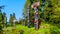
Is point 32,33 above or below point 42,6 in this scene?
below

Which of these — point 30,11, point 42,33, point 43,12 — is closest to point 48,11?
point 43,12

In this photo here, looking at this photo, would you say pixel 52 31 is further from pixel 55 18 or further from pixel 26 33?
pixel 26 33

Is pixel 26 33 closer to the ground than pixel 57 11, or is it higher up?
closer to the ground

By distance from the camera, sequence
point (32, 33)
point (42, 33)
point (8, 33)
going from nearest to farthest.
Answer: point (42, 33)
point (32, 33)
point (8, 33)

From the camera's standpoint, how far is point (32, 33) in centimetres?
2706

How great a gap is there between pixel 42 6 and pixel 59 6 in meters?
14.7

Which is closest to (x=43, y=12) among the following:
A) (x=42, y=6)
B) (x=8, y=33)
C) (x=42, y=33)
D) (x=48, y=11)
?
(x=42, y=6)

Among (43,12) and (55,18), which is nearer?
(55,18)

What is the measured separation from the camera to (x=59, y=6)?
27.1m

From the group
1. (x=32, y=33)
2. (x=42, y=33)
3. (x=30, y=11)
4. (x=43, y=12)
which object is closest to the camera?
(x=42, y=33)

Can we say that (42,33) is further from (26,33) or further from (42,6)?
(42,6)

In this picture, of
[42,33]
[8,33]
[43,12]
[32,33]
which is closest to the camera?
[42,33]

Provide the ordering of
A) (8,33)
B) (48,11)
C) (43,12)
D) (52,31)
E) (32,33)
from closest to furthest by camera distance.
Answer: (52,31), (32,33), (8,33), (48,11), (43,12)

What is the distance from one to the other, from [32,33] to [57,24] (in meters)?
3.28
